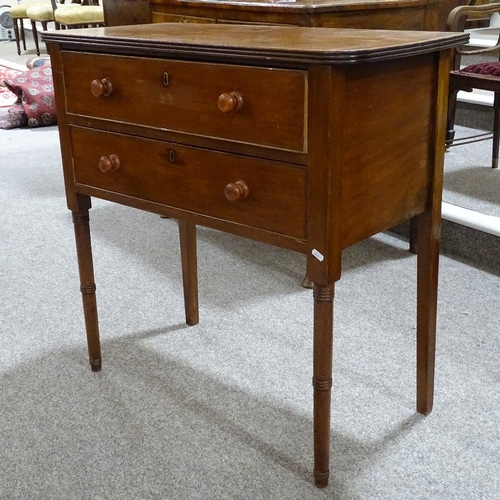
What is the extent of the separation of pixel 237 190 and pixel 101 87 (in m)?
0.37

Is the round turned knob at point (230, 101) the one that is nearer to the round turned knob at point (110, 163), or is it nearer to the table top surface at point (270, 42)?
the table top surface at point (270, 42)

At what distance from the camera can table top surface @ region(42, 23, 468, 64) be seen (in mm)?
1005

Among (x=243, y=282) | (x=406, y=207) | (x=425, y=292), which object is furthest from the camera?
(x=243, y=282)

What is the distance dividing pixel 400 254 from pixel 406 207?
1113 mm

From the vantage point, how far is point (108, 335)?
1.87 m

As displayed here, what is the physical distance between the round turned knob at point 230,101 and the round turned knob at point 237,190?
0.12 meters

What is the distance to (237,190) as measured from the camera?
1.16 meters

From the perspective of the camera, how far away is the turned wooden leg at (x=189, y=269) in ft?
5.91

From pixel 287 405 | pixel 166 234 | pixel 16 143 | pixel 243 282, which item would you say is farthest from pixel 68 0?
pixel 287 405

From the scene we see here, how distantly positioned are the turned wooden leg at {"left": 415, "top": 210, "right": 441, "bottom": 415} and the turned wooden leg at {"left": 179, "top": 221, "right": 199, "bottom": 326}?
625mm

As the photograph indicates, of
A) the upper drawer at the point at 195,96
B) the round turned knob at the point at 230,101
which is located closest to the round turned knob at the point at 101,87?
the upper drawer at the point at 195,96

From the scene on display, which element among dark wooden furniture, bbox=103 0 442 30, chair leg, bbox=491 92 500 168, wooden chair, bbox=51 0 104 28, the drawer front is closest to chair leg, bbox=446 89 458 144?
chair leg, bbox=491 92 500 168

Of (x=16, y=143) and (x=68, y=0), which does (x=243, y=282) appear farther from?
(x=68, y=0)

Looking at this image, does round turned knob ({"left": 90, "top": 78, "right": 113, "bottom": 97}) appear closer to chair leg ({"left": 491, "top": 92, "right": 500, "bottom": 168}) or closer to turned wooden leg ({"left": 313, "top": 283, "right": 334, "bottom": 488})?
turned wooden leg ({"left": 313, "top": 283, "right": 334, "bottom": 488})
